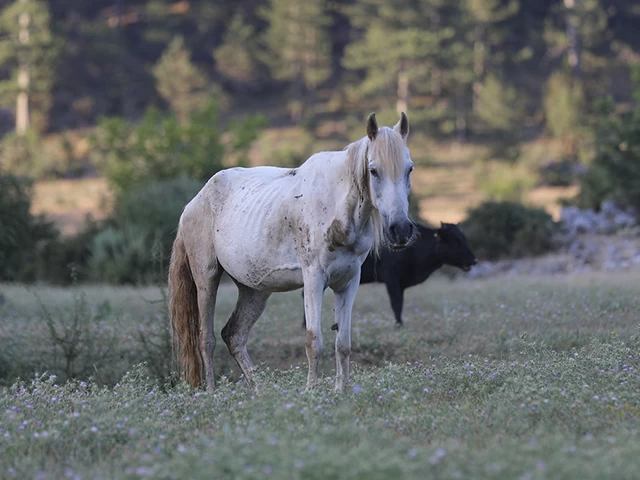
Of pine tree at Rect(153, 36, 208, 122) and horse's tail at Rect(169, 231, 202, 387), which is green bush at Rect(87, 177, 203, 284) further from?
pine tree at Rect(153, 36, 208, 122)

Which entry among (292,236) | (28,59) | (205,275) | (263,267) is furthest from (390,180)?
(28,59)

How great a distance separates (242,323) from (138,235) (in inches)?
544

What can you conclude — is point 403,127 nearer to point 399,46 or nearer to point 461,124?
point 461,124

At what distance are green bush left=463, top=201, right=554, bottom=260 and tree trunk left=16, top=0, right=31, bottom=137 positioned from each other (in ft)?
114

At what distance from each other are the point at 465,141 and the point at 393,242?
4715 cm

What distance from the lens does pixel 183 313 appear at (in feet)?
28.2

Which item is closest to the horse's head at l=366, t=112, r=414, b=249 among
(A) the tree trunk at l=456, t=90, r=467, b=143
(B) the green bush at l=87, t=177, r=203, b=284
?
(B) the green bush at l=87, t=177, r=203, b=284

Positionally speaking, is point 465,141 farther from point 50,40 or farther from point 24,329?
point 24,329

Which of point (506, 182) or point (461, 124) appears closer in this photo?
point (506, 182)

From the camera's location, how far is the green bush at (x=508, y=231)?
22953 mm

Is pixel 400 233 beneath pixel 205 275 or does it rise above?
above

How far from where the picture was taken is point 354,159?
6867mm

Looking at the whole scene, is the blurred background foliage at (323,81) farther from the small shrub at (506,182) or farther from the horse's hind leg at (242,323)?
the horse's hind leg at (242,323)

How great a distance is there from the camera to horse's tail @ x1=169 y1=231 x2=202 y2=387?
→ 850cm
